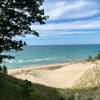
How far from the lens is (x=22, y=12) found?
57.9ft

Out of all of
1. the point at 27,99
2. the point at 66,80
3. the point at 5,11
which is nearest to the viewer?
the point at 5,11

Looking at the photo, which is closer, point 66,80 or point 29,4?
point 29,4

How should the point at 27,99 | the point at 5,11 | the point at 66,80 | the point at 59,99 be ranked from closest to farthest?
the point at 5,11 → the point at 27,99 → the point at 59,99 → the point at 66,80

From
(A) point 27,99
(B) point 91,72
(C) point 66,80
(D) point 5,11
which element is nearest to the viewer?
(D) point 5,11

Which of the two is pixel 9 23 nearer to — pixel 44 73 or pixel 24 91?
pixel 24 91

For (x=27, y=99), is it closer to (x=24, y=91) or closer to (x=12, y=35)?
(x=24, y=91)

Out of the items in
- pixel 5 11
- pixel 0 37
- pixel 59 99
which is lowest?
pixel 59 99

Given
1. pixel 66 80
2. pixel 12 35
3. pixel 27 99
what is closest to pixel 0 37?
pixel 12 35

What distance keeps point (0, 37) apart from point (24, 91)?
2.98 metres

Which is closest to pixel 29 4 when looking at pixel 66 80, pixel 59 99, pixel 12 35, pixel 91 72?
pixel 12 35

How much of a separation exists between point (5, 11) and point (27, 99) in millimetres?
4127

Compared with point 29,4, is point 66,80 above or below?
below

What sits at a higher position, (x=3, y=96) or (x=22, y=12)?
(x=22, y=12)

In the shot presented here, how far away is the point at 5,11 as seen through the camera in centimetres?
1709
